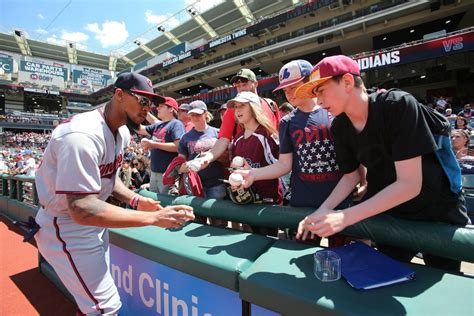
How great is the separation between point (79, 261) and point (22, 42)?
6246 cm

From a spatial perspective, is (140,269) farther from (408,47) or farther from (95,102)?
(95,102)

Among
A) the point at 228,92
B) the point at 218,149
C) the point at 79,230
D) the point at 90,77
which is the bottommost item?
the point at 79,230

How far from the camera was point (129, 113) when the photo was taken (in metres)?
1.62

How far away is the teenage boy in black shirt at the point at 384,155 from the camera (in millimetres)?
1101

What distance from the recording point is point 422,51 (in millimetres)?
14219

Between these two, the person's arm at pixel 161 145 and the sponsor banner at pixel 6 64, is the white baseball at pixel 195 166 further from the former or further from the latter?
the sponsor banner at pixel 6 64

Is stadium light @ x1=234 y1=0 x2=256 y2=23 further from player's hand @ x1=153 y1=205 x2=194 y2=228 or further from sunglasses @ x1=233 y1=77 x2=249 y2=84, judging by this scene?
player's hand @ x1=153 y1=205 x2=194 y2=228

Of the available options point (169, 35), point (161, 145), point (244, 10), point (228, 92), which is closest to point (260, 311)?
point (161, 145)

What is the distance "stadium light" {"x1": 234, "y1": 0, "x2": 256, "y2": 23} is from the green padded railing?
1460 inches

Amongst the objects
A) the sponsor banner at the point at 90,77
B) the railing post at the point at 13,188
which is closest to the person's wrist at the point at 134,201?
the railing post at the point at 13,188

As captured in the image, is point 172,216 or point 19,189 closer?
point 172,216

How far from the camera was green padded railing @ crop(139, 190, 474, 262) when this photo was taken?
44.4 inches

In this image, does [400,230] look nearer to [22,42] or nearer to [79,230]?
[79,230]


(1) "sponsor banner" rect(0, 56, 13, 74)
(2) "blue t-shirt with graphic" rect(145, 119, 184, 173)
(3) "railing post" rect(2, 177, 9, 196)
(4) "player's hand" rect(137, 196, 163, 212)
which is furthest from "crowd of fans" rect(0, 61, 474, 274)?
(1) "sponsor banner" rect(0, 56, 13, 74)
